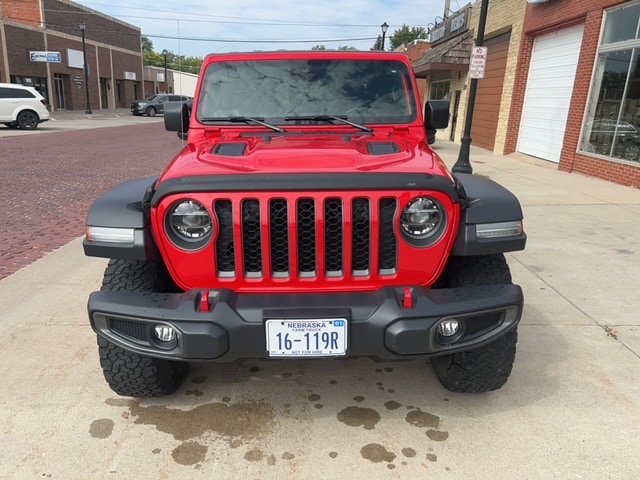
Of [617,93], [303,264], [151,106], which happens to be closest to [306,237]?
[303,264]

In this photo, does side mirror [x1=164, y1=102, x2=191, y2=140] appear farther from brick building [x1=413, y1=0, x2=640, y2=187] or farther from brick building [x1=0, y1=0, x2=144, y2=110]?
brick building [x1=0, y1=0, x2=144, y2=110]

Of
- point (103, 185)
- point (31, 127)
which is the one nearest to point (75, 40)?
point (31, 127)

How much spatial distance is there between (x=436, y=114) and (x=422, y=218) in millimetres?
1411

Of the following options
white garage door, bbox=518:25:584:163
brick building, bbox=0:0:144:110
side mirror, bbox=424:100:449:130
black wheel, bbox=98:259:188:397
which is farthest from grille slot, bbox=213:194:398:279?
brick building, bbox=0:0:144:110

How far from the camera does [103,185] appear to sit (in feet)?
30.0

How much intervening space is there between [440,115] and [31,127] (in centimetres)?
2143

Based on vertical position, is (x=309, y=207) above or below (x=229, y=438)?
above

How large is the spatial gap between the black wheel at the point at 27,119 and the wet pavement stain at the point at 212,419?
21.0m

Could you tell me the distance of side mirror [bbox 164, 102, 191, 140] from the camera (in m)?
3.49

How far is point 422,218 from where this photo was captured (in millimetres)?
2383

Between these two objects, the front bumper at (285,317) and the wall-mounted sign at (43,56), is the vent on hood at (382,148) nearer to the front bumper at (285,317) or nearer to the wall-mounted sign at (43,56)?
the front bumper at (285,317)

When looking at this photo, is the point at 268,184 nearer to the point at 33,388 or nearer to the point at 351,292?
the point at 351,292

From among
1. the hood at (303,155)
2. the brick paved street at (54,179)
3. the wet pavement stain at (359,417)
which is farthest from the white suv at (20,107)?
the wet pavement stain at (359,417)

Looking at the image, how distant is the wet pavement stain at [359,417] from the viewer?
263 centimetres
